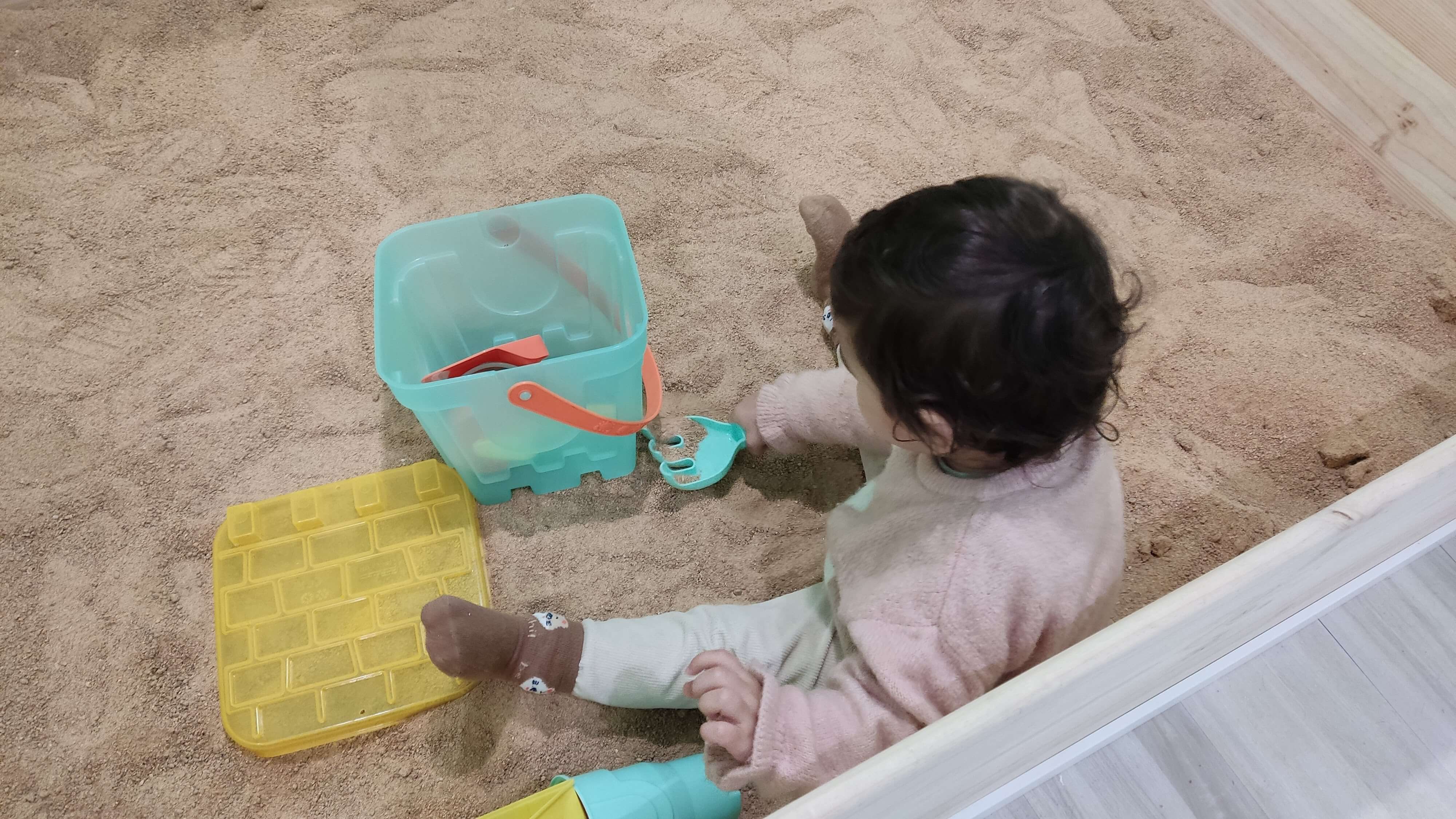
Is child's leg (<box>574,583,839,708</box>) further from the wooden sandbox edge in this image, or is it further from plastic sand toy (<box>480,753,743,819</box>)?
the wooden sandbox edge

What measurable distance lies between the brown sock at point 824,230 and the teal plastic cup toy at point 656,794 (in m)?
0.54

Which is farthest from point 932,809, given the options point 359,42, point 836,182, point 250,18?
point 250,18

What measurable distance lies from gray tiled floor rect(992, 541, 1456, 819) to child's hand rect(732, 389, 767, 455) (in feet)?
1.32

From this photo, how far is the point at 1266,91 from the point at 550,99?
979 millimetres

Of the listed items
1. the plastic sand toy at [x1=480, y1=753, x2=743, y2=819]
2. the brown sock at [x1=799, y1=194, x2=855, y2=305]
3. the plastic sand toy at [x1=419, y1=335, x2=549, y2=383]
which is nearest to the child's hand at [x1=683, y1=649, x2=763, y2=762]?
the plastic sand toy at [x1=480, y1=753, x2=743, y2=819]

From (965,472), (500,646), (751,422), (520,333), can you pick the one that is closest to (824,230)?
(751,422)

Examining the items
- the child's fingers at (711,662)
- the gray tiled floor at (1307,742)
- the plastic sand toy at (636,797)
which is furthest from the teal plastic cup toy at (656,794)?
the gray tiled floor at (1307,742)

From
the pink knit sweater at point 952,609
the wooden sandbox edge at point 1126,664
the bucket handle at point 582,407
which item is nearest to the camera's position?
the wooden sandbox edge at point 1126,664

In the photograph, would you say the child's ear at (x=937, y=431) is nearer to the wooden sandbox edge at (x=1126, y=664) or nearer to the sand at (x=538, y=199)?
the wooden sandbox edge at (x=1126, y=664)

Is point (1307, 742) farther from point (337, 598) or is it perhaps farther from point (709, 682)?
point (337, 598)

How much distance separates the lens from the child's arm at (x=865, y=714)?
608 millimetres

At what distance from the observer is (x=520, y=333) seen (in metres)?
0.95

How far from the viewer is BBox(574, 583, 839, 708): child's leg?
754 millimetres

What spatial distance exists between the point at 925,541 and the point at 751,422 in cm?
31
